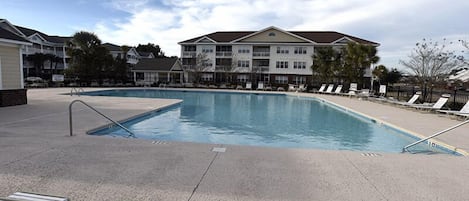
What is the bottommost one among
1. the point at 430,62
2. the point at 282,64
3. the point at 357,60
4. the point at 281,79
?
the point at 281,79

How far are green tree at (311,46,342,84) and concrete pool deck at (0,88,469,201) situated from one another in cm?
2477

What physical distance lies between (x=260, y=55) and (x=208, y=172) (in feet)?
123

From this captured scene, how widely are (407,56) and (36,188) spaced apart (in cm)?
2368

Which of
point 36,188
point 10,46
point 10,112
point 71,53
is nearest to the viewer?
point 36,188

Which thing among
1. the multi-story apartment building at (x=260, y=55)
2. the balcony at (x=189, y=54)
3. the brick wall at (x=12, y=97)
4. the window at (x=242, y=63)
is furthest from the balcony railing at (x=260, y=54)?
the brick wall at (x=12, y=97)

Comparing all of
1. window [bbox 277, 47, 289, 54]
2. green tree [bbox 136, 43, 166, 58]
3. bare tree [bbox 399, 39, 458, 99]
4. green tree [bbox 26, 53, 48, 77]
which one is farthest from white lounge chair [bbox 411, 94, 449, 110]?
green tree [bbox 136, 43, 166, 58]

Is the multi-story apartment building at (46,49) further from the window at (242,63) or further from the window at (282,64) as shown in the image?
the window at (282,64)

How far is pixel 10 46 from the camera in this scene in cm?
1137

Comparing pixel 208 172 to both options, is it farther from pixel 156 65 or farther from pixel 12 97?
pixel 156 65

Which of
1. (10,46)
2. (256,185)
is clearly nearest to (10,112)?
(10,46)

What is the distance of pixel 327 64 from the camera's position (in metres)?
29.8

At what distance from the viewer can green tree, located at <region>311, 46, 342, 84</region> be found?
2905cm

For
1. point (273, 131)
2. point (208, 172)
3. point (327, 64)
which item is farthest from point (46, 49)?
point (208, 172)

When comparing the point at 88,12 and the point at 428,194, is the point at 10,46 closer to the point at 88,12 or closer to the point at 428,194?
the point at 88,12
